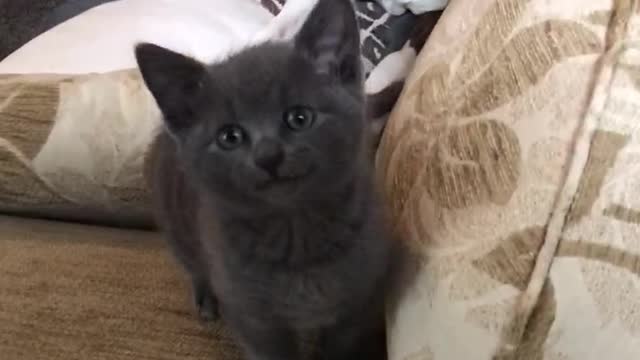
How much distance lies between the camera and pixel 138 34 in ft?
4.83

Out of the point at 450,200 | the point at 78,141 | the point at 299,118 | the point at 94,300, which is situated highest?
the point at 299,118

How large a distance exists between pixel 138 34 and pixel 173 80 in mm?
559

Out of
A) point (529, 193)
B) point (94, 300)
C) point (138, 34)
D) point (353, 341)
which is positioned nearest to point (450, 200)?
point (529, 193)

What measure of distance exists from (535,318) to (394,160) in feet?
1.14

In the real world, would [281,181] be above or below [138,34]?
above

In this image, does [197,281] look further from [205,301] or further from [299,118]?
[299,118]

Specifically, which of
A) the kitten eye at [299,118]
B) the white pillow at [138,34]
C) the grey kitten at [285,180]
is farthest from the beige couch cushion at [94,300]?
the kitten eye at [299,118]

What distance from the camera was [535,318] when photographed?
2.64ft

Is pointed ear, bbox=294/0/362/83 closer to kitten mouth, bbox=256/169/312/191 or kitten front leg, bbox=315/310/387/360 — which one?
kitten mouth, bbox=256/169/312/191

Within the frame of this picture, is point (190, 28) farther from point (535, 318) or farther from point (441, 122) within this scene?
point (535, 318)

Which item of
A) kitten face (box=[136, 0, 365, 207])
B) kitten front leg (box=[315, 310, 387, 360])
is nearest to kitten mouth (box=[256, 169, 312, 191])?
kitten face (box=[136, 0, 365, 207])

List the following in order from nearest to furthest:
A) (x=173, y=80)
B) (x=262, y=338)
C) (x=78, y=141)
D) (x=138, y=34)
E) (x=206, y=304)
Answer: (x=173, y=80)
(x=262, y=338)
(x=206, y=304)
(x=78, y=141)
(x=138, y=34)

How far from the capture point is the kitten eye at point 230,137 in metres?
0.92

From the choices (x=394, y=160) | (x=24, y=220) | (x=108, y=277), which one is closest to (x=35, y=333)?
(x=108, y=277)
